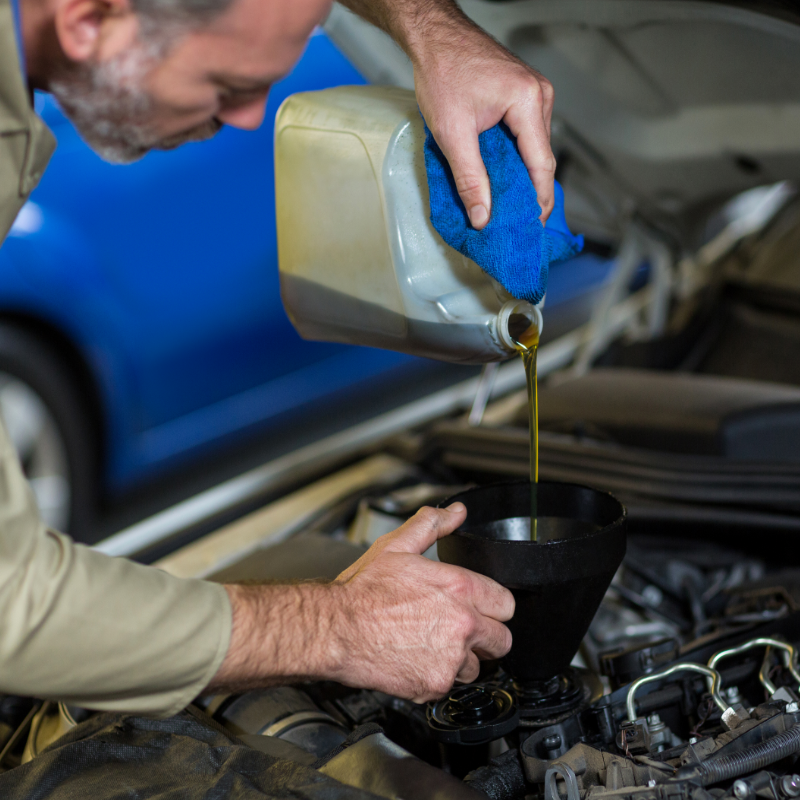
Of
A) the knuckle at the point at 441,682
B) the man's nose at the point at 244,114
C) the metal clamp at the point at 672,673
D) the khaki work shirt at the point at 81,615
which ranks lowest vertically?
the metal clamp at the point at 672,673

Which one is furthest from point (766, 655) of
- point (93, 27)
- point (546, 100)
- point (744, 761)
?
point (93, 27)

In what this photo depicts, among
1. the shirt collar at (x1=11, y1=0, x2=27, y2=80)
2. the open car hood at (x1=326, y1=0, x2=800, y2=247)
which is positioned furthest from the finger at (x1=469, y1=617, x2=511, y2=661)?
the open car hood at (x1=326, y1=0, x2=800, y2=247)

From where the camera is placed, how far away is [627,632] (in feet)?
3.73

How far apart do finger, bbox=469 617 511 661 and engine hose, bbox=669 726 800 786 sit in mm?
180

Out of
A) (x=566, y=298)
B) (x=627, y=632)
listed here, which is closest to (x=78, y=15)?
(x=627, y=632)

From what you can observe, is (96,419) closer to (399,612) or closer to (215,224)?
(215,224)

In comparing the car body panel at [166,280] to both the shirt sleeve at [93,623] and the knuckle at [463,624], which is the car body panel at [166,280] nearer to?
the shirt sleeve at [93,623]

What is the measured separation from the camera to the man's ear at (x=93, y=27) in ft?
2.41

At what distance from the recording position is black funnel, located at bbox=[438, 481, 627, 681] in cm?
75

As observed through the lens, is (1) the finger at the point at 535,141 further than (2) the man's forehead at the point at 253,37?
Yes

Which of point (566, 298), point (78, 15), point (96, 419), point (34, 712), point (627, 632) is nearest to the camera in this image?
point (78, 15)

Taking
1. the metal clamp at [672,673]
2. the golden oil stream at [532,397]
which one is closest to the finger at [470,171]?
the golden oil stream at [532,397]

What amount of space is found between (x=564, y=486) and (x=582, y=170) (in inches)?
41.8

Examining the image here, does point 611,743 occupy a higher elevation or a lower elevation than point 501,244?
lower
